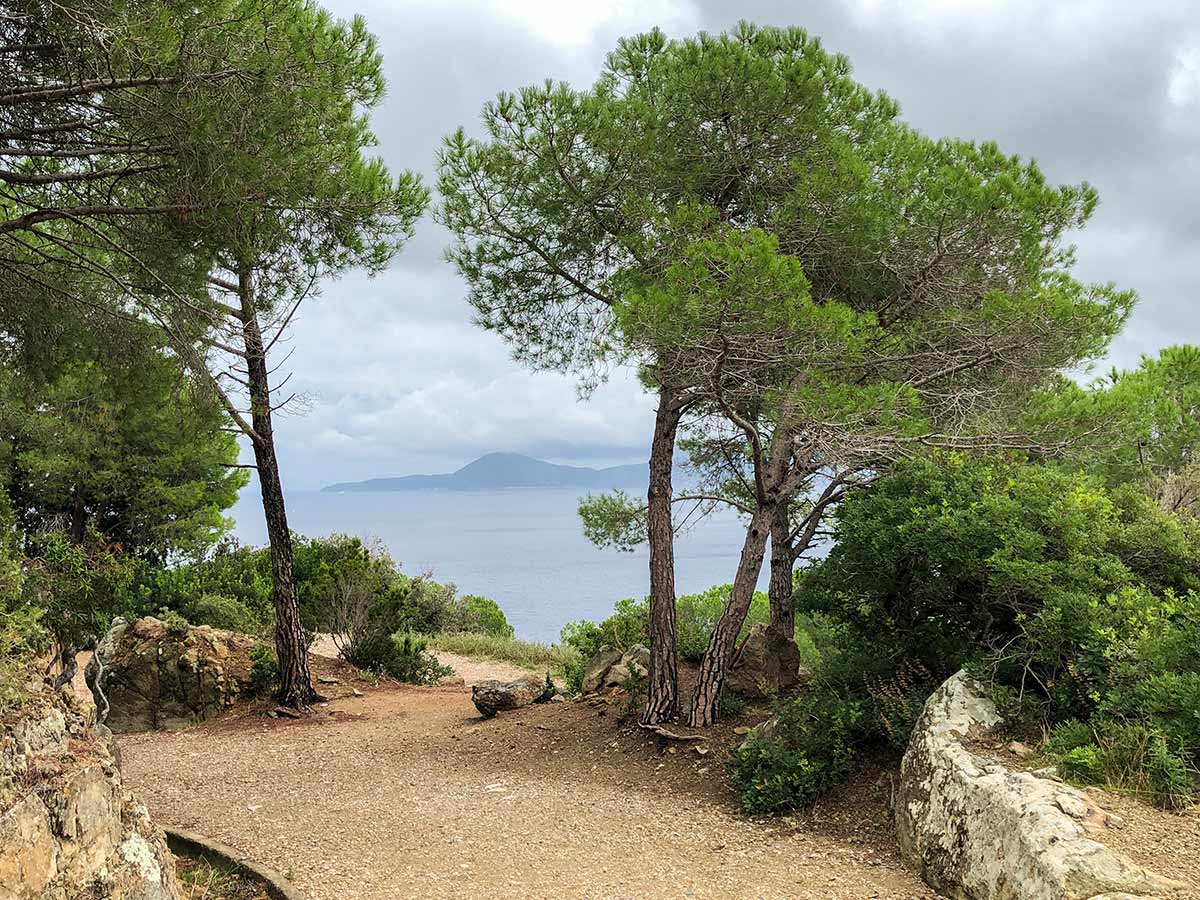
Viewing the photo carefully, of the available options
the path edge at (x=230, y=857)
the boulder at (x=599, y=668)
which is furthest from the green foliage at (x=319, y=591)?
the path edge at (x=230, y=857)

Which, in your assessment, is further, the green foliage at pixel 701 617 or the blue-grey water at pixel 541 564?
the blue-grey water at pixel 541 564

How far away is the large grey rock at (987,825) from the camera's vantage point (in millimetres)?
3424

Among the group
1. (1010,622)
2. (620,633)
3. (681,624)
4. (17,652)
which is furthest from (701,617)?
(17,652)

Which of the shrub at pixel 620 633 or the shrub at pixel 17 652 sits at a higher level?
the shrub at pixel 17 652

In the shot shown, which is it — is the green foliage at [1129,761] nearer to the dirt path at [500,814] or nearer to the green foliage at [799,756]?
the dirt path at [500,814]

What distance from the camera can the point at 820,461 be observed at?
259 inches

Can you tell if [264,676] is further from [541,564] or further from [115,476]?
[541,564]

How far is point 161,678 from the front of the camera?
9.17 meters

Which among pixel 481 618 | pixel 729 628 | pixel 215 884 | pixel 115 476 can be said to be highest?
pixel 115 476

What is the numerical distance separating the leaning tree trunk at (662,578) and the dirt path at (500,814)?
441 mm

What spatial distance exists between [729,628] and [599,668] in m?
2.67

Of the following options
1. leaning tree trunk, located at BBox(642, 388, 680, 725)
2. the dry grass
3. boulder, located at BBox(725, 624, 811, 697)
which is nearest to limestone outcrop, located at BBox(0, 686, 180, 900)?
the dry grass

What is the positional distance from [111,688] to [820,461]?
764 cm

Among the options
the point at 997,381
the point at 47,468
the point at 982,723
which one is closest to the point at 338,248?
the point at 997,381
